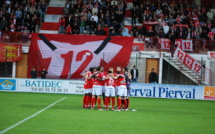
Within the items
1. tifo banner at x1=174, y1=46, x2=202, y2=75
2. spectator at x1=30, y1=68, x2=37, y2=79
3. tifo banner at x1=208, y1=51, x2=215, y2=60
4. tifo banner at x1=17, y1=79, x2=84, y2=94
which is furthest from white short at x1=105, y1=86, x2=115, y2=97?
tifo banner at x1=208, y1=51, x2=215, y2=60

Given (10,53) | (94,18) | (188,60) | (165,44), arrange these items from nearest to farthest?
(10,53), (188,60), (165,44), (94,18)

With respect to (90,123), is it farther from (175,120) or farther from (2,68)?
(2,68)

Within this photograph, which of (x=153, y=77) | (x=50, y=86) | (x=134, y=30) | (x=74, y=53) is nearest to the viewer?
(x=50, y=86)

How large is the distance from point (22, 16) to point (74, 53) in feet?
19.5

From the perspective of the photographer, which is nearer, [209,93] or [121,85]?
[121,85]

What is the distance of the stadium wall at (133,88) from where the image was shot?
2520 centimetres

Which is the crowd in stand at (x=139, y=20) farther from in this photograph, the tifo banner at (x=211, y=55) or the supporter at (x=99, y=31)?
the tifo banner at (x=211, y=55)

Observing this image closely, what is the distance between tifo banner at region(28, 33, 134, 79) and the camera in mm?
27188

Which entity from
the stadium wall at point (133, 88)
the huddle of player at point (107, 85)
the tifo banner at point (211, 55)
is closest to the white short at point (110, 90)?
the huddle of player at point (107, 85)

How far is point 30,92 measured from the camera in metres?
25.4

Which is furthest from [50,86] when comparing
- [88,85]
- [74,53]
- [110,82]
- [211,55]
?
[211,55]

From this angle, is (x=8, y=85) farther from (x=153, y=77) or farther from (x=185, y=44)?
(x=185, y=44)

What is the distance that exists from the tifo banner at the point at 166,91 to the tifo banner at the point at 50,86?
3.54 meters

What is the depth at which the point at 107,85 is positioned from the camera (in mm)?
17109
